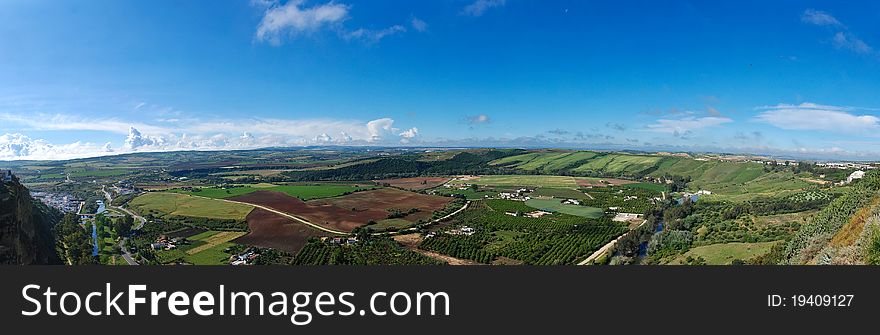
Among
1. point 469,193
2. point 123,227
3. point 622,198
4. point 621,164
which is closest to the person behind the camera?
point 123,227

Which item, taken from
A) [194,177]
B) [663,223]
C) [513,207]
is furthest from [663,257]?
[194,177]

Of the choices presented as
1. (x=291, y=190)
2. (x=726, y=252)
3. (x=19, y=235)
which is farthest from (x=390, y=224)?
(x=291, y=190)

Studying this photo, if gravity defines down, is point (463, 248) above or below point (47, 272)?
below

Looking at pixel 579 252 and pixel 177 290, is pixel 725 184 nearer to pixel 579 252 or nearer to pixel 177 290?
pixel 579 252

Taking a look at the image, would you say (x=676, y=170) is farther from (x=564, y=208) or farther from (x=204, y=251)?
(x=204, y=251)

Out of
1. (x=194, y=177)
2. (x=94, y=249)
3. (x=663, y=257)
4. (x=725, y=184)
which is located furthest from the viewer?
(x=194, y=177)

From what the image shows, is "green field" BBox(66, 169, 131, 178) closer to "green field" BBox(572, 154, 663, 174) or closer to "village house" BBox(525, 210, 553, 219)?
"village house" BBox(525, 210, 553, 219)

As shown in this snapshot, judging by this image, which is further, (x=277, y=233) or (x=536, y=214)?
(x=536, y=214)
